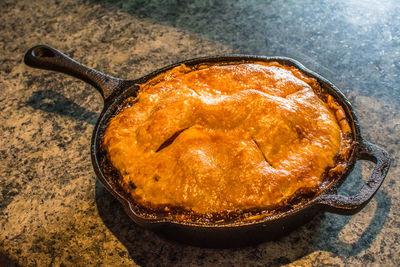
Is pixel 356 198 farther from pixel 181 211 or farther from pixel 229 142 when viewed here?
pixel 181 211

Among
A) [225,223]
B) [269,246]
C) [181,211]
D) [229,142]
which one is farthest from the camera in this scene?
[269,246]

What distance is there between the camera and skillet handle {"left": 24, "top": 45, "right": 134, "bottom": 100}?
206 cm

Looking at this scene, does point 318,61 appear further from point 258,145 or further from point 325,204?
point 325,204

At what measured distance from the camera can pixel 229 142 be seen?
1658mm

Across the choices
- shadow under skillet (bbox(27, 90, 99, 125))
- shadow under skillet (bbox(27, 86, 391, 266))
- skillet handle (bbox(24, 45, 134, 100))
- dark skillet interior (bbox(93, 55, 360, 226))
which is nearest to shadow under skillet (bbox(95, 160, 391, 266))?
shadow under skillet (bbox(27, 86, 391, 266))

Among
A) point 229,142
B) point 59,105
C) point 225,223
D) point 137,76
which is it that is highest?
point 229,142

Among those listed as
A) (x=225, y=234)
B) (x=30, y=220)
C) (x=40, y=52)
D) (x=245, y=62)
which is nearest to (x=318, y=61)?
(x=245, y=62)

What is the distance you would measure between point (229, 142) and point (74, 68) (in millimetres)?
1151

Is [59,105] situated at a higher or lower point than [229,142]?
lower

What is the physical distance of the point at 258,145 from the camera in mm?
1650

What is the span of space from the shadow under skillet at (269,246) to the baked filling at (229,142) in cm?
40

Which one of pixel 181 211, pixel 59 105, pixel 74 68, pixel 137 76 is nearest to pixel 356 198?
pixel 181 211

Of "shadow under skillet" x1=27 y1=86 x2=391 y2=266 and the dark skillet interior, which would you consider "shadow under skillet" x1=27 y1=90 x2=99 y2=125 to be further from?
"shadow under skillet" x1=27 y1=86 x2=391 y2=266

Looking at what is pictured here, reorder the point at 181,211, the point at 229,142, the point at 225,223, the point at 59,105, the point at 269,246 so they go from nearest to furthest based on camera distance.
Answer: the point at 225,223, the point at 181,211, the point at 229,142, the point at 269,246, the point at 59,105
